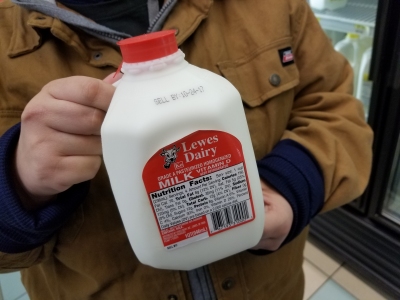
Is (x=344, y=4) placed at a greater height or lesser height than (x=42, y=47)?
lesser

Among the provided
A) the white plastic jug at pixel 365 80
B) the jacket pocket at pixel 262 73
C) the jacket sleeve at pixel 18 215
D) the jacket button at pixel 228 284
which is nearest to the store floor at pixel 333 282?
the white plastic jug at pixel 365 80

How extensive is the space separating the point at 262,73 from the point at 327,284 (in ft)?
3.17

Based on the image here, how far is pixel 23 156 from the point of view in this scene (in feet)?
1.24

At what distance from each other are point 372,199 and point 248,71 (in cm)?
83

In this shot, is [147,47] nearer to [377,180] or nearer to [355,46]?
[377,180]

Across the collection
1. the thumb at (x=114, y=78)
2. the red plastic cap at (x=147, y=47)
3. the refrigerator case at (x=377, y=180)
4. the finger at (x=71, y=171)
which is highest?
the red plastic cap at (x=147, y=47)

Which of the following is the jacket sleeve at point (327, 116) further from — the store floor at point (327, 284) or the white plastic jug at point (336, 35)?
the white plastic jug at point (336, 35)

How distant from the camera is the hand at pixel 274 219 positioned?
46 cm

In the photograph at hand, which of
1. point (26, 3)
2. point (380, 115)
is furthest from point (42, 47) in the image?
point (380, 115)

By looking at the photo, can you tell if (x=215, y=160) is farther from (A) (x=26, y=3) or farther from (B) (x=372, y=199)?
(B) (x=372, y=199)

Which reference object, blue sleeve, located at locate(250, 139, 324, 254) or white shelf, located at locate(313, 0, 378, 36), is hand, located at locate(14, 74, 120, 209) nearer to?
blue sleeve, located at locate(250, 139, 324, 254)

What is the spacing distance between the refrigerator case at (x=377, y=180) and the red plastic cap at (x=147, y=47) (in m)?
0.77

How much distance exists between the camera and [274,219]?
0.47 meters

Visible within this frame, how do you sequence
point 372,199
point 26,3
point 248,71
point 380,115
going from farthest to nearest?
1. point 372,199
2. point 380,115
3. point 248,71
4. point 26,3
